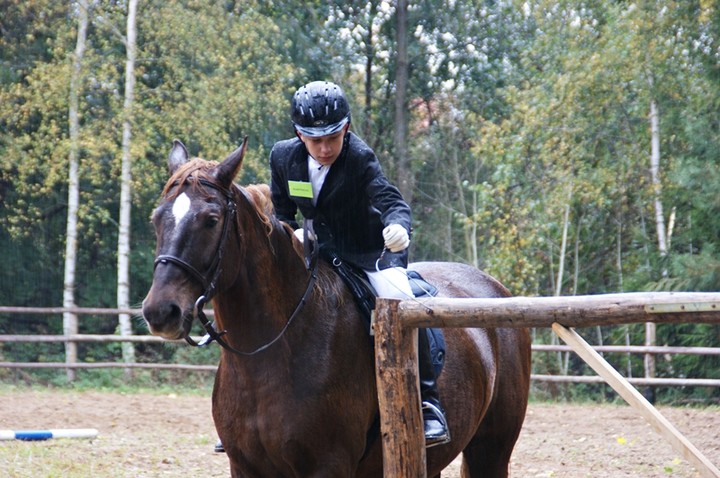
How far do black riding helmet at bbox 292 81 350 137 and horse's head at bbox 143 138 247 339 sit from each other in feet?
1.35

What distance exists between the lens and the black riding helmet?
436 centimetres

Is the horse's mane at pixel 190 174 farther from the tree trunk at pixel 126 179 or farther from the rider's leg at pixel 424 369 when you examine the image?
the tree trunk at pixel 126 179

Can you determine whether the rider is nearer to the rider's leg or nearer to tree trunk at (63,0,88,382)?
the rider's leg

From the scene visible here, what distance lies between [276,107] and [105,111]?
377 centimetres

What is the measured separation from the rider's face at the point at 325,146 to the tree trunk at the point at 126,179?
1479 centimetres

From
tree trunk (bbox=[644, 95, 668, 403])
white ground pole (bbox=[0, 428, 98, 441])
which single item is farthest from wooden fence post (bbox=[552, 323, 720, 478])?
tree trunk (bbox=[644, 95, 668, 403])

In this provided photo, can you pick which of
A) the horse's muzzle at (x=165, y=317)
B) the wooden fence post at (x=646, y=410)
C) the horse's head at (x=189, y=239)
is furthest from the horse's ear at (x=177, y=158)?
the wooden fence post at (x=646, y=410)

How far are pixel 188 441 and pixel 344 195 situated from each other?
6370mm

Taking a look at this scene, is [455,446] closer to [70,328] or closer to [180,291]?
[180,291]

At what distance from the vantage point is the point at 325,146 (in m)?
4.45

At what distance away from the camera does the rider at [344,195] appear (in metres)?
4.41

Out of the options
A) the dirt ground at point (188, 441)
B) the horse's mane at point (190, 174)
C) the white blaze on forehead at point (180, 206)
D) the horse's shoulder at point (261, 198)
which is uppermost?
the horse's mane at point (190, 174)

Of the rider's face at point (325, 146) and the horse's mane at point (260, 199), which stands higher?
the rider's face at point (325, 146)

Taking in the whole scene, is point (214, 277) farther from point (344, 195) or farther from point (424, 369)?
point (424, 369)
